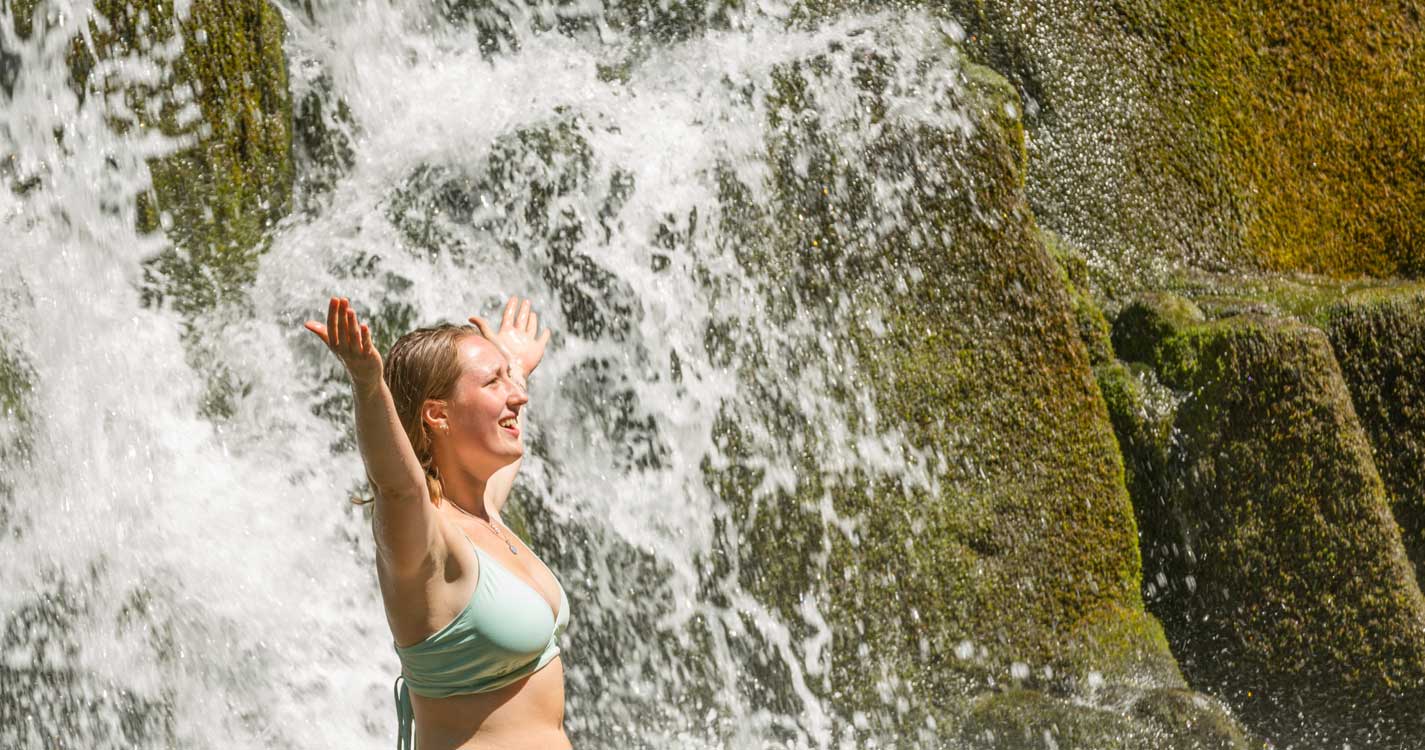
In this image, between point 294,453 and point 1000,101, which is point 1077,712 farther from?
point 294,453

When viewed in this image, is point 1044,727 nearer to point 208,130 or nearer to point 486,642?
point 486,642

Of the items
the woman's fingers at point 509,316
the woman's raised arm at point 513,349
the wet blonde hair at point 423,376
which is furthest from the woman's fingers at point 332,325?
the woman's fingers at point 509,316

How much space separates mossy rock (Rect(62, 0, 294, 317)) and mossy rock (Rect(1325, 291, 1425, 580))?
3.72m

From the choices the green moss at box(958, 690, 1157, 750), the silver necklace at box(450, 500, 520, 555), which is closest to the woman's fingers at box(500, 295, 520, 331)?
the silver necklace at box(450, 500, 520, 555)

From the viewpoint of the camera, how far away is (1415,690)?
4.47 metres

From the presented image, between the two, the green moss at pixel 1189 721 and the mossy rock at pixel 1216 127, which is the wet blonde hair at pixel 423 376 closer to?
the green moss at pixel 1189 721

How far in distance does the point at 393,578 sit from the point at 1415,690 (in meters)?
3.73

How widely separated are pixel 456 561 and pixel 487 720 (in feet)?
0.99

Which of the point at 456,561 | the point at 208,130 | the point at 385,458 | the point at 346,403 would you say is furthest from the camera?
the point at 208,130

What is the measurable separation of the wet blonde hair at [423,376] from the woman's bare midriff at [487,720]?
34 centimetres

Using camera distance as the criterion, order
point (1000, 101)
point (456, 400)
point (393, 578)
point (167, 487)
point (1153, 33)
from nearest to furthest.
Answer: point (393, 578) → point (456, 400) → point (167, 487) → point (1000, 101) → point (1153, 33)

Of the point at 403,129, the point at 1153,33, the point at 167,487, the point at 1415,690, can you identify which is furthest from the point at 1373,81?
the point at 167,487

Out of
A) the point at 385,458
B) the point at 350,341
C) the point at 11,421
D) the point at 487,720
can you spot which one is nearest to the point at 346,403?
the point at 11,421

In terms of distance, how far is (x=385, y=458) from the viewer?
6.33 feet
